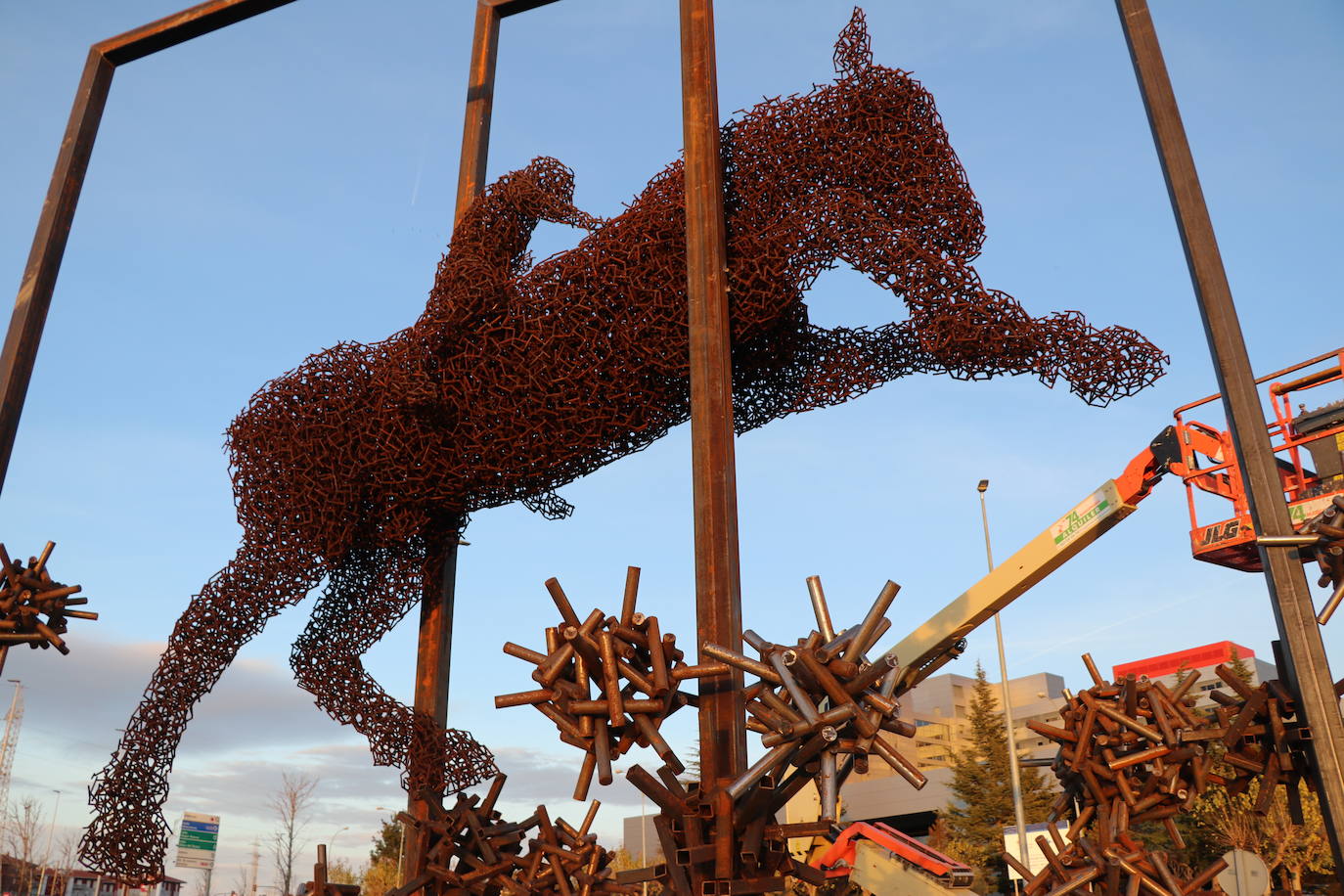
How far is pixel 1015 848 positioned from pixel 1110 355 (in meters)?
17.5

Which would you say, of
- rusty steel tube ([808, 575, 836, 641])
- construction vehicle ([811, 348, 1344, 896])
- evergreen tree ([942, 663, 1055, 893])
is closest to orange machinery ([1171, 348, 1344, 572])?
construction vehicle ([811, 348, 1344, 896])

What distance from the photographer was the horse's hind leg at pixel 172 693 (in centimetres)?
641

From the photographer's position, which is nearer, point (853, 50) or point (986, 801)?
point (853, 50)

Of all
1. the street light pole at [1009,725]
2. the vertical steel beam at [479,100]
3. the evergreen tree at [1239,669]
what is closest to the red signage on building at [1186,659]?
the evergreen tree at [1239,669]

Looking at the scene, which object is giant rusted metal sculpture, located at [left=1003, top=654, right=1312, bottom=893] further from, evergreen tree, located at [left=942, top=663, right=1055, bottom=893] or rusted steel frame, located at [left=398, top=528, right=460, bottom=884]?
evergreen tree, located at [left=942, top=663, right=1055, bottom=893]

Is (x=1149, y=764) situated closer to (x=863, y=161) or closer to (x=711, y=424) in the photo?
(x=711, y=424)

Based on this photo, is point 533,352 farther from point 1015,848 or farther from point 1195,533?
point 1015,848

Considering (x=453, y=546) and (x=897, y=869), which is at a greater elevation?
(x=453, y=546)

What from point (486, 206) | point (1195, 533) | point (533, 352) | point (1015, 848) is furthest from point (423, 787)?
point (1015, 848)

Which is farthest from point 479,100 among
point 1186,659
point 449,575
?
point 1186,659

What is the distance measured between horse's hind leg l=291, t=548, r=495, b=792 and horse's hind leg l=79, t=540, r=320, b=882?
0.26 metres

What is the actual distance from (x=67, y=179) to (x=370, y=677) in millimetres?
3710

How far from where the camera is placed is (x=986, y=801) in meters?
29.4

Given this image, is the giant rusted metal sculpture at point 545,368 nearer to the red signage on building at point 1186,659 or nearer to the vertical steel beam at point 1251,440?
the vertical steel beam at point 1251,440
